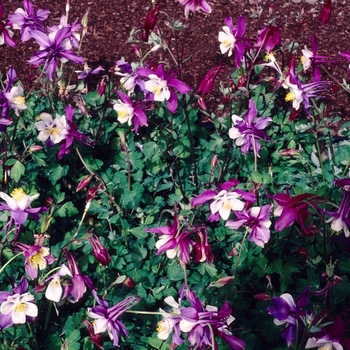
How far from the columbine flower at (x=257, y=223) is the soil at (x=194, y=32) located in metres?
1.28

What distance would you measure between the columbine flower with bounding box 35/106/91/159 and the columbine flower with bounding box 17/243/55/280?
546 millimetres

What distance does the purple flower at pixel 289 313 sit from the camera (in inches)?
72.4

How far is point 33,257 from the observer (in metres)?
1.88

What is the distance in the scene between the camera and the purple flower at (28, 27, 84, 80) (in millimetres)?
2230

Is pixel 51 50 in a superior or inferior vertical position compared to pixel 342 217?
superior

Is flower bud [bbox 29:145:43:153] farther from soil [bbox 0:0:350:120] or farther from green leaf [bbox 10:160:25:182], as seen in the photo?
soil [bbox 0:0:350:120]

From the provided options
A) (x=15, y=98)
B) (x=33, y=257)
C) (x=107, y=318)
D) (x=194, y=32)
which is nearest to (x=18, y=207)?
(x=33, y=257)

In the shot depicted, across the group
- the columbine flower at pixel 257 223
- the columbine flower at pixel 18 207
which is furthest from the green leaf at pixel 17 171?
the columbine flower at pixel 257 223

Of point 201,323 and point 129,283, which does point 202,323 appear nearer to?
point 201,323

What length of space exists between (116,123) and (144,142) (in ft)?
0.47

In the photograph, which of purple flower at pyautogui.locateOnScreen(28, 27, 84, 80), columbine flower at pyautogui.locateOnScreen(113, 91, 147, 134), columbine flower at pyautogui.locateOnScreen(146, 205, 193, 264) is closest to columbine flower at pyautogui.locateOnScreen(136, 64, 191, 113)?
columbine flower at pyautogui.locateOnScreen(113, 91, 147, 134)

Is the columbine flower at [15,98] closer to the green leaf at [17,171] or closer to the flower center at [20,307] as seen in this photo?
the green leaf at [17,171]

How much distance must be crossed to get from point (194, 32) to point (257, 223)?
6.16 feet

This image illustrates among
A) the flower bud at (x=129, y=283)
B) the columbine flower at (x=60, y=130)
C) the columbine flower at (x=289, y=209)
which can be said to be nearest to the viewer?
the columbine flower at (x=289, y=209)
